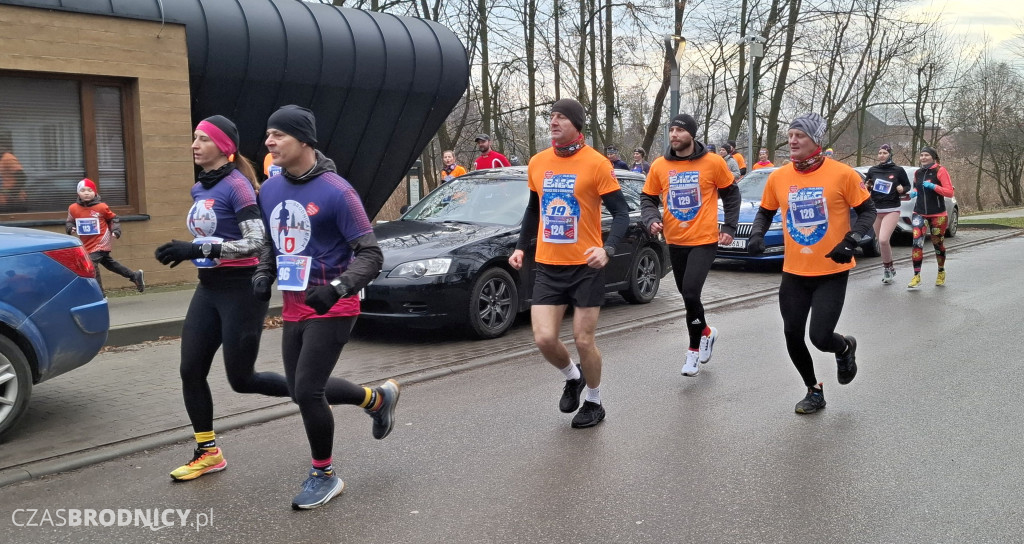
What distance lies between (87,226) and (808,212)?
8090 millimetres

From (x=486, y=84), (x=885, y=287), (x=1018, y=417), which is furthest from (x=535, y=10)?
(x=1018, y=417)

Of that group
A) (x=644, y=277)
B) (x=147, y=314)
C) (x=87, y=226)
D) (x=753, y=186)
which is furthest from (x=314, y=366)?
(x=753, y=186)

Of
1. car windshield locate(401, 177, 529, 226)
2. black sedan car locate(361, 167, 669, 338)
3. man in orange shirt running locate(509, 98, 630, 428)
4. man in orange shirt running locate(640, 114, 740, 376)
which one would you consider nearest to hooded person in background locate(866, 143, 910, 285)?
black sedan car locate(361, 167, 669, 338)

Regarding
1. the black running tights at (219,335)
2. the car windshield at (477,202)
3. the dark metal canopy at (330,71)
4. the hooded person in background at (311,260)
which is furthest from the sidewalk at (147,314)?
the hooded person in background at (311,260)

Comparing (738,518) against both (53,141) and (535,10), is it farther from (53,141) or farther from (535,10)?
(535,10)

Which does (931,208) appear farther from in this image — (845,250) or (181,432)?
(181,432)

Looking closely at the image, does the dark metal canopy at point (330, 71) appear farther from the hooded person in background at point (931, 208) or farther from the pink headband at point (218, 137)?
the hooded person in background at point (931, 208)

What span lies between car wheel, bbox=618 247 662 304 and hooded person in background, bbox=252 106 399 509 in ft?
21.9

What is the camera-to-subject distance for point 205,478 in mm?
4637

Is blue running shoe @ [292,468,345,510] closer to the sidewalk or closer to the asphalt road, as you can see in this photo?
the asphalt road

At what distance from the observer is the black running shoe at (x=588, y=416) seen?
5504mm

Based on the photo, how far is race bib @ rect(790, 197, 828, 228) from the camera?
5593 millimetres

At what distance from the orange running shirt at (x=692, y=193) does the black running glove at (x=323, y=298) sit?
351cm

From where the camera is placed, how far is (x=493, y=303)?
8531 millimetres
